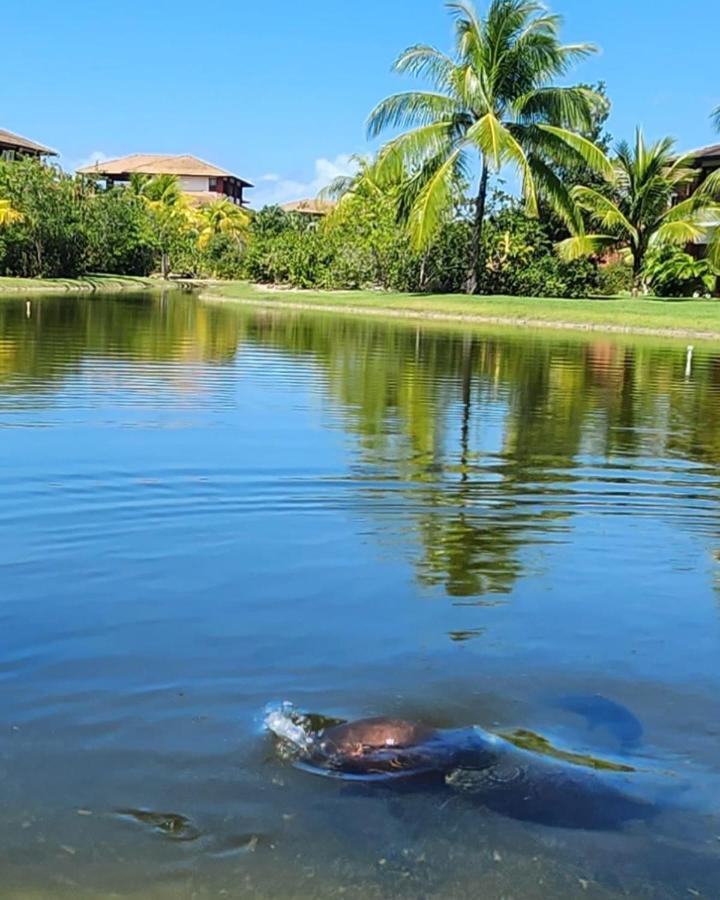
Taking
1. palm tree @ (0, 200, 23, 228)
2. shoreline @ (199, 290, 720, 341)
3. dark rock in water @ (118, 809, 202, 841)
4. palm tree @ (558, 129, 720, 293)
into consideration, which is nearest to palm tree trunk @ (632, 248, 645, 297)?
palm tree @ (558, 129, 720, 293)

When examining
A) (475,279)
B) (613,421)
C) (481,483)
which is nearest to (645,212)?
(475,279)

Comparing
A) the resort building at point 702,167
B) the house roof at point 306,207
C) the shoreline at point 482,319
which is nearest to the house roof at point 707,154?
the resort building at point 702,167

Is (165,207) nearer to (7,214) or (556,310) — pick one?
(7,214)

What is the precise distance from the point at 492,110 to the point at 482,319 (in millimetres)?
6980

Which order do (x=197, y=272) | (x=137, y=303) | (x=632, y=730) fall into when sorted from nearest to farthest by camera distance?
(x=632, y=730), (x=137, y=303), (x=197, y=272)

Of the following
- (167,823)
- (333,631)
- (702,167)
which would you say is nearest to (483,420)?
(333,631)

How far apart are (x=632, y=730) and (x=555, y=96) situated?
106 ft

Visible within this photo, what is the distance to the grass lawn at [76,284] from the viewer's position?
42.9 metres

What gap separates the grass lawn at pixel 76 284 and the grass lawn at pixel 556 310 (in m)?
11.3

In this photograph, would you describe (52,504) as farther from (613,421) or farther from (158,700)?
(613,421)

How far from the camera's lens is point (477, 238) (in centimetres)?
3675

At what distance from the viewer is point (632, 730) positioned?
4066 millimetres

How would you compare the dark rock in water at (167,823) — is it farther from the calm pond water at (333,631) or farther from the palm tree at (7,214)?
the palm tree at (7,214)

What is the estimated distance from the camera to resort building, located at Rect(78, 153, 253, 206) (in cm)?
8600
